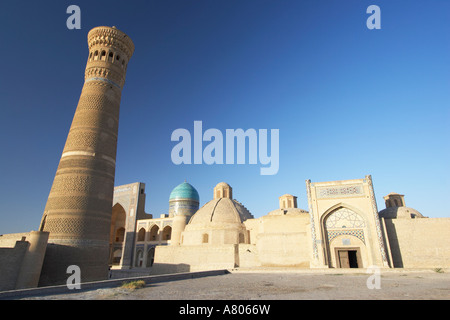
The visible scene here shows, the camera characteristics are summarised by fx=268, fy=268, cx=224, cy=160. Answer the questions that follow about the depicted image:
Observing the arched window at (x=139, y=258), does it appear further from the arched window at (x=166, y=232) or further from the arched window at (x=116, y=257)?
the arched window at (x=116, y=257)

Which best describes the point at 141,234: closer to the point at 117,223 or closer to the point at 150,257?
the point at 150,257

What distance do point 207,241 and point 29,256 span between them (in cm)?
1339

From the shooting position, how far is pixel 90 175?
1432 centimetres

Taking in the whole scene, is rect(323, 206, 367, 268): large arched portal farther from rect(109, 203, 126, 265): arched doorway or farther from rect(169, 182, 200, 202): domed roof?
rect(109, 203, 126, 265): arched doorway

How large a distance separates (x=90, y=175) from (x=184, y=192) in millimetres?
20860

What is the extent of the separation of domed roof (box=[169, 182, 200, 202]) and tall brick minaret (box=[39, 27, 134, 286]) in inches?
756

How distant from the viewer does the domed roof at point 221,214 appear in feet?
75.6

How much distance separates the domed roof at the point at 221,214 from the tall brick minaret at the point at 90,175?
9.91 metres

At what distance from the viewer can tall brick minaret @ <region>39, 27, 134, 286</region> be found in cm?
1295

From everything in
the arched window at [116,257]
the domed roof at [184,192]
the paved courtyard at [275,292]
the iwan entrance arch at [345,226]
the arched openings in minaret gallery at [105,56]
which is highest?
the arched openings in minaret gallery at [105,56]

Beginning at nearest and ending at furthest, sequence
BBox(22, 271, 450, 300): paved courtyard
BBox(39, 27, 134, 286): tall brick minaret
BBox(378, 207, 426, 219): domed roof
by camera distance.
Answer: BBox(22, 271, 450, 300): paved courtyard
BBox(39, 27, 134, 286): tall brick minaret
BBox(378, 207, 426, 219): domed roof

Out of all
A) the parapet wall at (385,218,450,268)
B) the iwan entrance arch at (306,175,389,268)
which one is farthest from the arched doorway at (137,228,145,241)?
the parapet wall at (385,218,450,268)

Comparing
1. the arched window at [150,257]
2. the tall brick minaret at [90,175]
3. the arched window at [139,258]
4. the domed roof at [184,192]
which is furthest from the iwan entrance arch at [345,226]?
the domed roof at [184,192]
